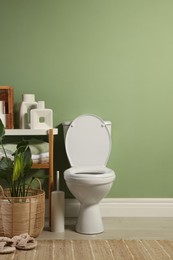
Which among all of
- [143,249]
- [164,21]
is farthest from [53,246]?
[164,21]

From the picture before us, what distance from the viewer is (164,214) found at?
372 centimetres

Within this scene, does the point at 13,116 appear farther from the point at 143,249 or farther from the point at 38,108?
the point at 143,249

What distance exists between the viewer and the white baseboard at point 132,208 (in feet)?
12.2

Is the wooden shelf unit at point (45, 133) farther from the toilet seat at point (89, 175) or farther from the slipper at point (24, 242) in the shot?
the slipper at point (24, 242)

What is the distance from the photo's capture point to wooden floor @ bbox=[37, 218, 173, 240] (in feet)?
10.3

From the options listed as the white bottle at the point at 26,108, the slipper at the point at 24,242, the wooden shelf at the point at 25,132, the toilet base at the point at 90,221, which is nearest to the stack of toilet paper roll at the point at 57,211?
the toilet base at the point at 90,221

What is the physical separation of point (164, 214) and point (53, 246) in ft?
3.91

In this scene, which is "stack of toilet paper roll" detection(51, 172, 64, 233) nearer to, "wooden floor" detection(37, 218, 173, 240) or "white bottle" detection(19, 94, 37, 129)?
"wooden floor" detection(37, 218, 173, 240)

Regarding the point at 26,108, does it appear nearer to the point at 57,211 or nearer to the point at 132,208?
the point at 57,211

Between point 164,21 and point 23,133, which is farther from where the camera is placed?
point 164,21

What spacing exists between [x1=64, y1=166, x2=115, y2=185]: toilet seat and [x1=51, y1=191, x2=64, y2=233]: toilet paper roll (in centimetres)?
18

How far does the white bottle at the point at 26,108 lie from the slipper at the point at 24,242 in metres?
0.94

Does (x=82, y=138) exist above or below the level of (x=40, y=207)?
above

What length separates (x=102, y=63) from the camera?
368 cm
